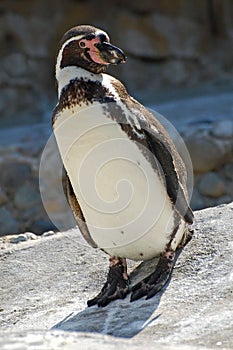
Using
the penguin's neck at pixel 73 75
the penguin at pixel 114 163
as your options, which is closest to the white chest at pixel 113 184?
the penguin at pixel 114 163

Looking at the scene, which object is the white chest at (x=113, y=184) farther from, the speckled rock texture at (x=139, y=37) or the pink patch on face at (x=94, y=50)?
the speckled rock texture at (x=139, y=37)

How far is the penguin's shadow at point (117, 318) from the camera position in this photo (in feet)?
10.5

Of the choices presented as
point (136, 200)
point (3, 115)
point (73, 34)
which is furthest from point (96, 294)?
point (3, 115)

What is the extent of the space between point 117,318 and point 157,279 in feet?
A: 0.95

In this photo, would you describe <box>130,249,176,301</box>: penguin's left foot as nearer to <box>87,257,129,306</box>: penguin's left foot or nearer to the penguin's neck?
<box>87,257,129,306</box>: penguin's left foot

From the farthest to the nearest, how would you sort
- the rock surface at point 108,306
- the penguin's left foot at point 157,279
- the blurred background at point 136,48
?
the blurred background at point 136,48, the penguin's left foot at point 157,279, the rock surface at point 108,306

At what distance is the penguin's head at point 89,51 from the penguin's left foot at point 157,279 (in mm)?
817

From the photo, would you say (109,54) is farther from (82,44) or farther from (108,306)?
(108,306)

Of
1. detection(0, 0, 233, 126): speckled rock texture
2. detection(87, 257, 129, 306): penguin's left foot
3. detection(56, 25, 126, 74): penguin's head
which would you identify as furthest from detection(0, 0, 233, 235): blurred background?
detection(56, 25, 126, 74): penguin's head

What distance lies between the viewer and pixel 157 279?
3.55 meters

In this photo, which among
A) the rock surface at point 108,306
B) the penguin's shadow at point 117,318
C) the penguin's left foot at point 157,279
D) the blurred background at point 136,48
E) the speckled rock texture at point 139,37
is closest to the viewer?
the rock surface at point 108,306

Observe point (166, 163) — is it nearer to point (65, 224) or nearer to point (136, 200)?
point (136, 200)

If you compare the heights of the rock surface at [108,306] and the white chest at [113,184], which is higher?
the white chest at [113,184]

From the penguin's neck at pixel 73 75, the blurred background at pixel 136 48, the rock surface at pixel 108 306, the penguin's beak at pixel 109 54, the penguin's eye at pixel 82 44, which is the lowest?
the blurred background at pixel 136 48
